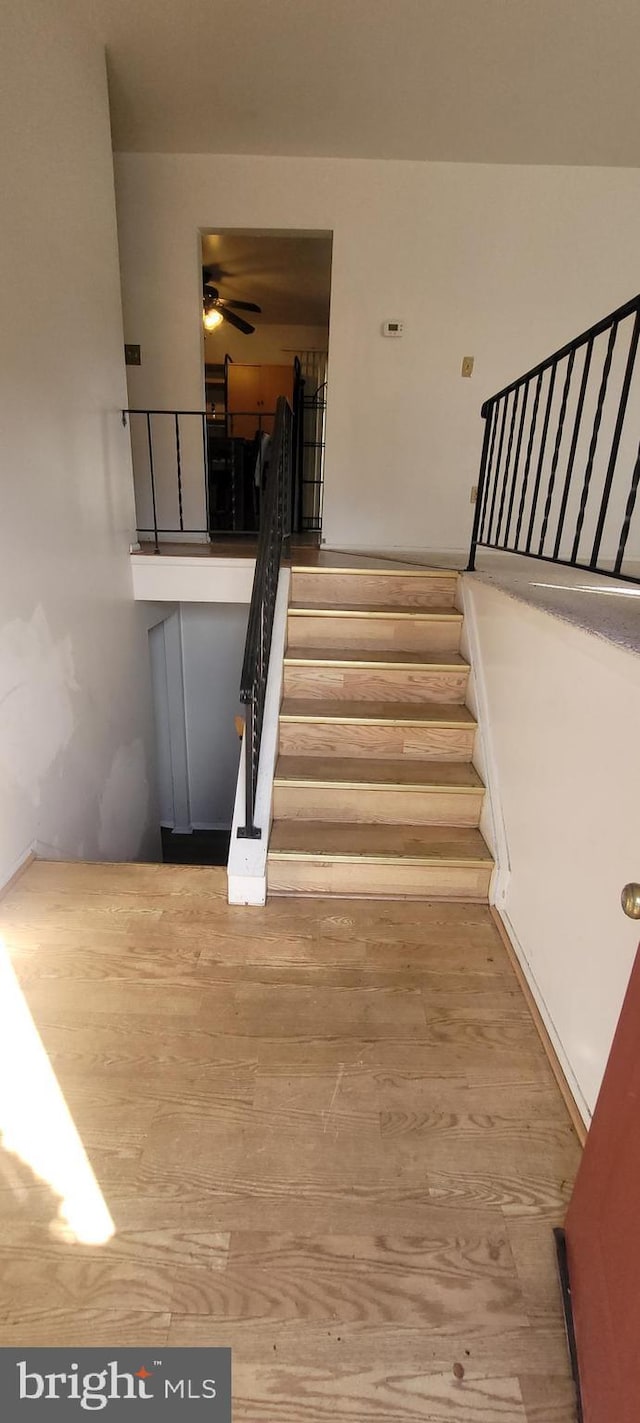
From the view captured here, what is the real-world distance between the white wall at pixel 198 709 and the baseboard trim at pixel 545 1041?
A: 347 centimetres

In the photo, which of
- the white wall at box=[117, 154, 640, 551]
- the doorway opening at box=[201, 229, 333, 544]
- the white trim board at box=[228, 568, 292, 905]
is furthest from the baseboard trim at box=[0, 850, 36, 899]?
the white wall at box=[117, 154, 640, 551]

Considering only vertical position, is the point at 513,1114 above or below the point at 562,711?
below

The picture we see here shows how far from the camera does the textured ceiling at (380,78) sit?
8.76 feet

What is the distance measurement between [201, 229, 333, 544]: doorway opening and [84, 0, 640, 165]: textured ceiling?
4.10 feet

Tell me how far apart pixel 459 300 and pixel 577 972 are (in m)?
4.44

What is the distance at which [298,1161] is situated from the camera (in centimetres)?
122

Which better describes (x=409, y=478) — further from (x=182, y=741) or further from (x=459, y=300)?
(x=182, y=741)

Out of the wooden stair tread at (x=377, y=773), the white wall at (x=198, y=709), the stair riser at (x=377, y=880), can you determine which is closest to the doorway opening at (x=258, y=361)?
the white wall at (x=198, y=709)

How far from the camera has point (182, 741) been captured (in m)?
5.30

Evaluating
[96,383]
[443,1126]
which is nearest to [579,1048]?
[443,1126]

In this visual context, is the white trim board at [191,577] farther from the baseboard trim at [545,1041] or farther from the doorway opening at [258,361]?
the baseboard trim at [545,1041]

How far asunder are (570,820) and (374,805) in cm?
90

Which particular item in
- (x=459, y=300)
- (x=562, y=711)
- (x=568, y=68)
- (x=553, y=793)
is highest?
(x=568, y=68)

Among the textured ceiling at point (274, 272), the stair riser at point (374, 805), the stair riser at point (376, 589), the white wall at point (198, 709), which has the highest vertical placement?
the textured ceiling at point (274, 272)
